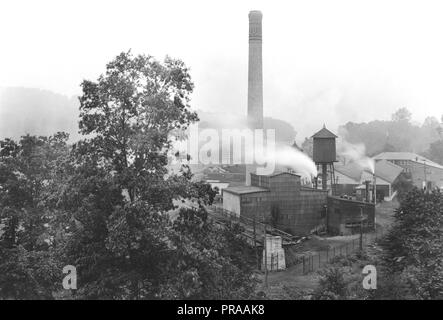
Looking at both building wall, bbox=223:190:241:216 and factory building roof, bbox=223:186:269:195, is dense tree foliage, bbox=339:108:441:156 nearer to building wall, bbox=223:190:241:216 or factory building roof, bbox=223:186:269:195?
factory building roof, bbox=223:186:269:195

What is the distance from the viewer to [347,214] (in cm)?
4141

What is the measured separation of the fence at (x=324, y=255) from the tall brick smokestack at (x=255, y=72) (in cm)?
1890

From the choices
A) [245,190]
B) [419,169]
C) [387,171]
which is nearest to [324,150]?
[245,190]

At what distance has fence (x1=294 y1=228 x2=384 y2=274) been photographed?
31.2 m

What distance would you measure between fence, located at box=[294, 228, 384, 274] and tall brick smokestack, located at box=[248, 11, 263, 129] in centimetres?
1890

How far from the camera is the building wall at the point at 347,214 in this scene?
40.4 m

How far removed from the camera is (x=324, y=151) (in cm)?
4647

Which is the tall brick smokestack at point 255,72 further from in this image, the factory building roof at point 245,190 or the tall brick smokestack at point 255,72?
the factory building roof at point 245,190

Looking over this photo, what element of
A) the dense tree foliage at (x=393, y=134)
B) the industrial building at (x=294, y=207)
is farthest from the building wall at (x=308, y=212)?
the dense tree foliage at (x=393, y=134)

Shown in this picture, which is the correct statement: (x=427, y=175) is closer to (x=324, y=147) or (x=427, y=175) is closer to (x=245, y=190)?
(x=324, y=147)

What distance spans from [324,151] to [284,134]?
64.2 meters

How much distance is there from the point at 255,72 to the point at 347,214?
19.0m
